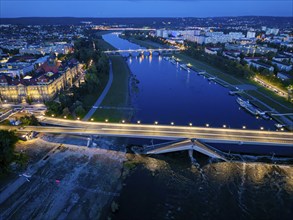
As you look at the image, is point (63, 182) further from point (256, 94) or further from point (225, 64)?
point (225, 64)

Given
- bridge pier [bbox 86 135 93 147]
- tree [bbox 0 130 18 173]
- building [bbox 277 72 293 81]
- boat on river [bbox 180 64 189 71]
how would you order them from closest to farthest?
tree [bbox 0 130 18 173] → bridge pier [bbox 86 135 93 147] → building [bbox 277 72 293 81] → boat on river [bbox 180 64 189 71]

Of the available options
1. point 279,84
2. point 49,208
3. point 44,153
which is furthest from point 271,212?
point 279,84

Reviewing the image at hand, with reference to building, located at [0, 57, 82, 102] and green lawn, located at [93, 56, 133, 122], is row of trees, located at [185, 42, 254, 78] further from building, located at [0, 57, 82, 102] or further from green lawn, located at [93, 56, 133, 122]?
building, located at [0, 57, 82, 102]

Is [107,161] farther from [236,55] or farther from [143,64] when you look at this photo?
[236,55]

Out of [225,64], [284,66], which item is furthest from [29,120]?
[284,66]

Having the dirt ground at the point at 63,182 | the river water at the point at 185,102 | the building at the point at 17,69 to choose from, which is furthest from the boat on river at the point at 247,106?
the building at the point at 17,69

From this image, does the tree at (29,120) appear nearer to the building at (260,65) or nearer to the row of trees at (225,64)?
the row of trees at (225,64)

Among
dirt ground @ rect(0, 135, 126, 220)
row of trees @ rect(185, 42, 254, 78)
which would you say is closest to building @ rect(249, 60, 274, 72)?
row of trees @ rect(185, 42, 254, 78)
